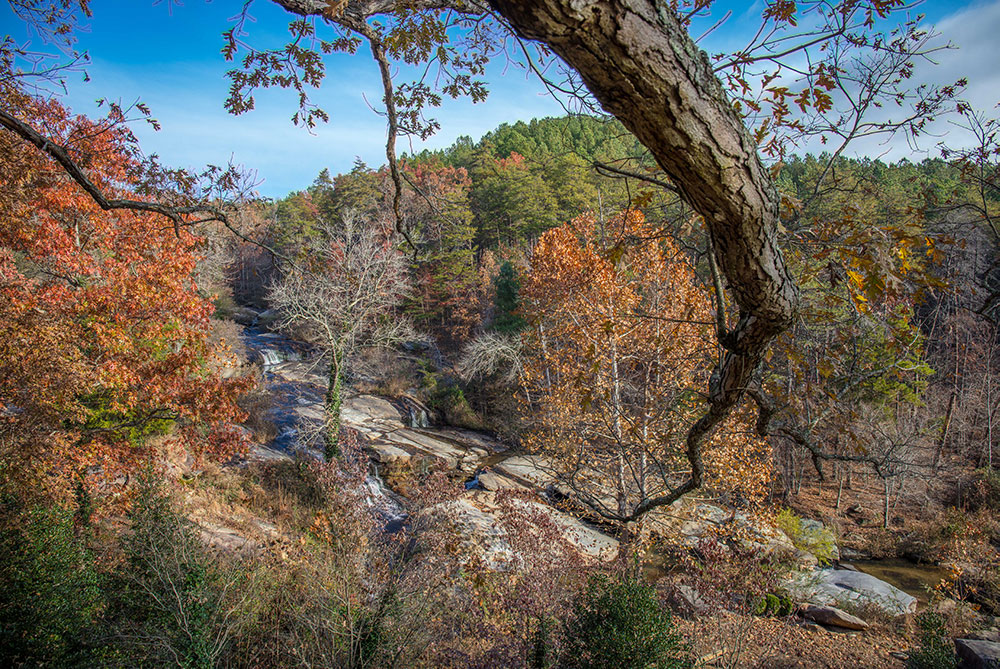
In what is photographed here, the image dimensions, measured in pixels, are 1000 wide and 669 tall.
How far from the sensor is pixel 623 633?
4.03m

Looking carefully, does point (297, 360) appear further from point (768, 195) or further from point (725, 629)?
point (768, 195)

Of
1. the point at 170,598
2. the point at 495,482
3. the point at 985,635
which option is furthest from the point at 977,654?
the point at 495,482

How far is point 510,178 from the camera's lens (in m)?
31.4

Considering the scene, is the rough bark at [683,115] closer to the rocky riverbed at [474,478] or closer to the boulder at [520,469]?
the rocky riverbed at [474,478]

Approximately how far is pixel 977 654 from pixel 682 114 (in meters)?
8.94

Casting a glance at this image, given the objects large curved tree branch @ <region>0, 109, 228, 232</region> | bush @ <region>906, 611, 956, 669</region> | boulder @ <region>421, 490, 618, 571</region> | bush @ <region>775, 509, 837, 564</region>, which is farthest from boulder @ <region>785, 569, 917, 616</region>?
large curved tree branch @ <region>0, 109, 228, 232</region>

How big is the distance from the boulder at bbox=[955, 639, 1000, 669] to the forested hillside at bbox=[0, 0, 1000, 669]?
8 centimetres

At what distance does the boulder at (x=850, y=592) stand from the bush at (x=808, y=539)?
3.42 ft

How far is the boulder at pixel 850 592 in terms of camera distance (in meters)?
9.22

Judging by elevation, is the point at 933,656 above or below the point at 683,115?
below

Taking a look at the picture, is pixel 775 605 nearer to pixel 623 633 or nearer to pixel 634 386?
pixel 634 386

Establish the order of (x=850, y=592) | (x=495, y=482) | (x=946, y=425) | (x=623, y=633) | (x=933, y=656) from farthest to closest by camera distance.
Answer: (x=946, y=425) → (x=495, y=482) → (x=850, y=592) → (x=933, y=656) → (x=623, y=633)

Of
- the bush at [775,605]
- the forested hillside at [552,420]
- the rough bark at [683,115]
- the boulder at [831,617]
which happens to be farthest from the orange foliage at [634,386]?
the rough bark at [683,115]

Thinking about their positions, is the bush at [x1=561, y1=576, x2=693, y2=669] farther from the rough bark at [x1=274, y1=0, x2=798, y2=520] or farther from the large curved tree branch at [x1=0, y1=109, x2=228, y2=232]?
the large curved tree branch at [x1=0, y1=109, x2=228, y2=232]
